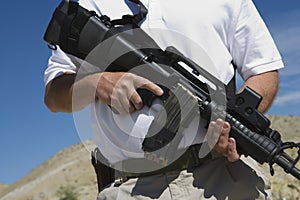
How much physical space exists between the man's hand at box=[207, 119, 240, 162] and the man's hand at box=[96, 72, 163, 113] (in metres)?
0.31

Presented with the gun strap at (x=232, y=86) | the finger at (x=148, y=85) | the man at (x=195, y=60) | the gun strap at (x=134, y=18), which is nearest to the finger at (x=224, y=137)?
the man at (x=195, y=60)

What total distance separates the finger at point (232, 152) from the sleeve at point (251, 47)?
1.72ft

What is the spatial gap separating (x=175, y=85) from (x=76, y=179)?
33.3 metres

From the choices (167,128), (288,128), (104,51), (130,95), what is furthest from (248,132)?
(288,128)

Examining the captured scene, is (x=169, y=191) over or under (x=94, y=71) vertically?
under

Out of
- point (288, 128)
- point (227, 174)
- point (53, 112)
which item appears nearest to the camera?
point (227, 174)

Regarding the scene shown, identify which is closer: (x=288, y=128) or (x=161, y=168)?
(x=161, y=168)

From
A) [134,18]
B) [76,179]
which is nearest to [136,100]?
[134,18]

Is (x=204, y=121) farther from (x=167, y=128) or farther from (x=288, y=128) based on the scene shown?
(x=288, y=128)

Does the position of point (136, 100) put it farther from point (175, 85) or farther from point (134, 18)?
point (134, 18)

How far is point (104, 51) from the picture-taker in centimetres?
317

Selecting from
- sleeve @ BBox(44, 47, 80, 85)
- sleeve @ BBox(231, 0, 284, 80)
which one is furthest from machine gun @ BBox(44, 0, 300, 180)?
sleeve @ BBox(231, 0, 284, 80)

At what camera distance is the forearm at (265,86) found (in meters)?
3.16

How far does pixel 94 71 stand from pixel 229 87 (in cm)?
75
